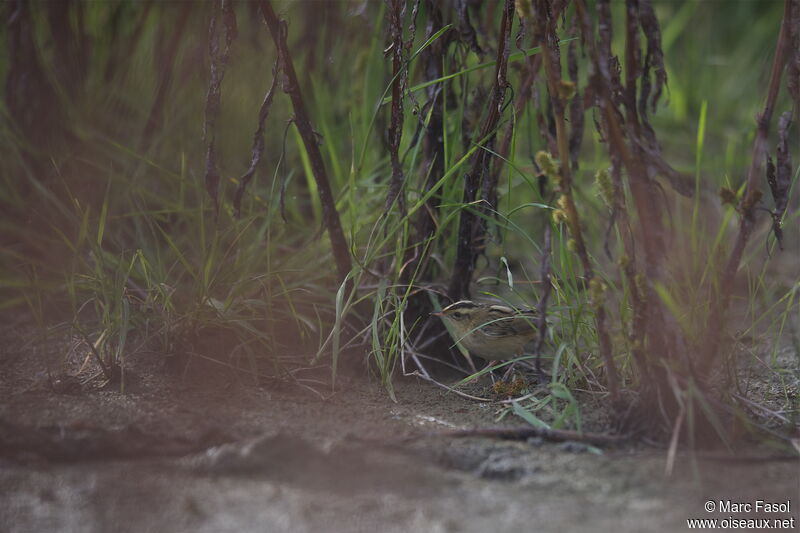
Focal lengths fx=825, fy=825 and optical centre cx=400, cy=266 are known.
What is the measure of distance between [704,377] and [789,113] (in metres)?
A: 0.88

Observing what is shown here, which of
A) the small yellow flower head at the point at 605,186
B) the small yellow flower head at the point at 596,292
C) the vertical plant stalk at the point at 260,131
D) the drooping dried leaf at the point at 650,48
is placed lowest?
the small yellow flower head at the point at 596,292

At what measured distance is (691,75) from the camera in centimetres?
617

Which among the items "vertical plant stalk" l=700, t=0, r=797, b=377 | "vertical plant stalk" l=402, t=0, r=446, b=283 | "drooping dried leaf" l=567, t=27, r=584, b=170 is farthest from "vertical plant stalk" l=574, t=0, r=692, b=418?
"vertical plant stalk" l=402, t=0, r=446, b=283

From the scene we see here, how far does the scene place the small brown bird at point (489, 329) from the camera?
348 centimetres

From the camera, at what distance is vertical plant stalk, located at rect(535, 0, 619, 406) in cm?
247

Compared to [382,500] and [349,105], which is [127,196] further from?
[382,500]

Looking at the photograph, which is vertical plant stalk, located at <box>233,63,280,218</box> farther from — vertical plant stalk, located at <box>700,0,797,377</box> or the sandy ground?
vertical plant stalk, located at <box>700,0,797,377</box>

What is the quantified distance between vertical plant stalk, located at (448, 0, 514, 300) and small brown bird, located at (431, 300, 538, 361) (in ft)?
0.44

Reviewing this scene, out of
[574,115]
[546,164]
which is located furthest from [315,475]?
[574,115]

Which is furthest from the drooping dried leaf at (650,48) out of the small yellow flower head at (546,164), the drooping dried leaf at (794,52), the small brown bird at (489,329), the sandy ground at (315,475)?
the sandy ground at (315,475)

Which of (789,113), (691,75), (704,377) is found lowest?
(704,377)

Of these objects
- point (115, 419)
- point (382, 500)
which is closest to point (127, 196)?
point (115, 419)

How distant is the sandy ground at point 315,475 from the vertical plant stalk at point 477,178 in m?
0.77

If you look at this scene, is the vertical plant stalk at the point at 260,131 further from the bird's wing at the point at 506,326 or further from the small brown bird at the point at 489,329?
the bird's wing at the point at 506,326
